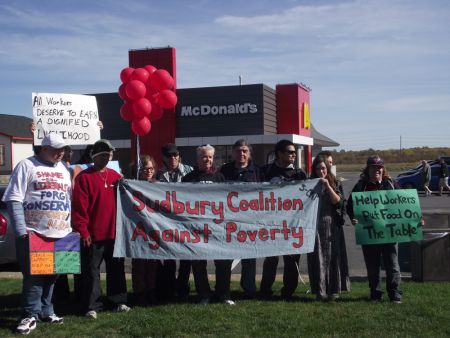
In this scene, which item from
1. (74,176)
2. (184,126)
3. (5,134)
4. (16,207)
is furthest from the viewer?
(5,134)

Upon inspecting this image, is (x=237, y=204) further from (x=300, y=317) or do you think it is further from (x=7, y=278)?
(x=7, y=278)

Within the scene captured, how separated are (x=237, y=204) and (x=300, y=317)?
1.54 m

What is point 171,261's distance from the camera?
6.84 meters

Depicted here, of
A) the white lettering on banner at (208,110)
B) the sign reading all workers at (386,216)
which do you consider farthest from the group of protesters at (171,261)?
the white lettering on banner at (208,110)

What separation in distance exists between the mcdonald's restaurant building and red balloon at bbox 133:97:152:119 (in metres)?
12.4

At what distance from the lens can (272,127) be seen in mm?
29172

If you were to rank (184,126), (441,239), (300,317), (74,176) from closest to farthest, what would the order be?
(300,317) → (74,176) → (441,239) → (184,126)

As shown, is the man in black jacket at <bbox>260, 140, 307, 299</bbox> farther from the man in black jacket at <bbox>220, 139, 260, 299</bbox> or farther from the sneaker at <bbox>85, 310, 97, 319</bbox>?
the sneaker at <bbox>85, 310, 97, 319</bbox>

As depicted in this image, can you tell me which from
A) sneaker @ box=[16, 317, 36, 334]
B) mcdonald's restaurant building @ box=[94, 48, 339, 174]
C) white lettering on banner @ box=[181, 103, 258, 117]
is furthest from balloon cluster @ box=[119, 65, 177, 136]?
white lettering on banner @ box=[181, 103, 258, 117]

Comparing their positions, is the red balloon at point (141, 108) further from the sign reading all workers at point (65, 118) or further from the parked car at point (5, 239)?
the parked car at point (5, 239)

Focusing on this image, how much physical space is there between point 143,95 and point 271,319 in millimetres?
9628

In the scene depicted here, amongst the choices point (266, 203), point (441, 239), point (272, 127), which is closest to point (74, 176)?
point (266, 203)

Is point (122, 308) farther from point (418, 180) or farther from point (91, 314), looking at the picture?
point (418, 180)

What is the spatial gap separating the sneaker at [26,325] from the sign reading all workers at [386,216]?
146 inches
